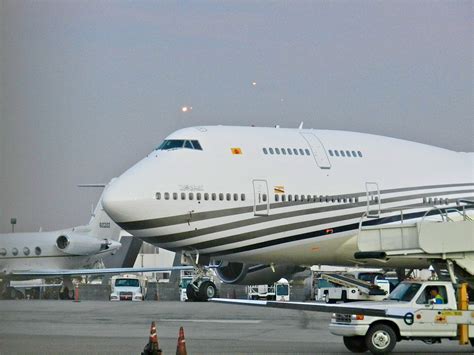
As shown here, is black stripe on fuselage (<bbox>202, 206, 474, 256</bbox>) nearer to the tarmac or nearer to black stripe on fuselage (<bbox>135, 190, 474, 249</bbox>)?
black stripe on fuselage (<bbox>135, 190, 474, 249</bbox>)

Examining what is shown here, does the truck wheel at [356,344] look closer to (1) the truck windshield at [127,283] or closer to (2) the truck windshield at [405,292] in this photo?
(2) the truck windshield at [405,292]

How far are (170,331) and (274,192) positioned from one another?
10.1m

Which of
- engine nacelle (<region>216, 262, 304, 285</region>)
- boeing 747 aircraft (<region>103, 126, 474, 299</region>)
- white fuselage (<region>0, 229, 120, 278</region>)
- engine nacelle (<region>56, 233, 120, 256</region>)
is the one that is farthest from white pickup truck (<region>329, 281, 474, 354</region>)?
engine nacelle (<region>56, 233, 120, 256</region>)

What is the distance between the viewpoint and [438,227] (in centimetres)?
2194

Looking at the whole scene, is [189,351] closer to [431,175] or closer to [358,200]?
[358,200]

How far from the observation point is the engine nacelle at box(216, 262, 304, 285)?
40281 mm

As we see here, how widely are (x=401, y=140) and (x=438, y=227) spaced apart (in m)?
→ 18.1

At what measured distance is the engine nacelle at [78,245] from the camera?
71938mm

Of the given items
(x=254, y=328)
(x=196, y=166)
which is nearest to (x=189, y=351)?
(x=254, y=328)

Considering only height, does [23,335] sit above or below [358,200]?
below

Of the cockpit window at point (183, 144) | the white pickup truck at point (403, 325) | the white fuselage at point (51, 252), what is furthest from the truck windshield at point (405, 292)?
the white fuselage at point (51, 252)

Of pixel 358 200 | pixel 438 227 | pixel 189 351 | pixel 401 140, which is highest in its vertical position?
pixel 401 140

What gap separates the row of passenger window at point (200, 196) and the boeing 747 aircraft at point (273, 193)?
0.10 ft

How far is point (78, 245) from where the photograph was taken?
7219cm
